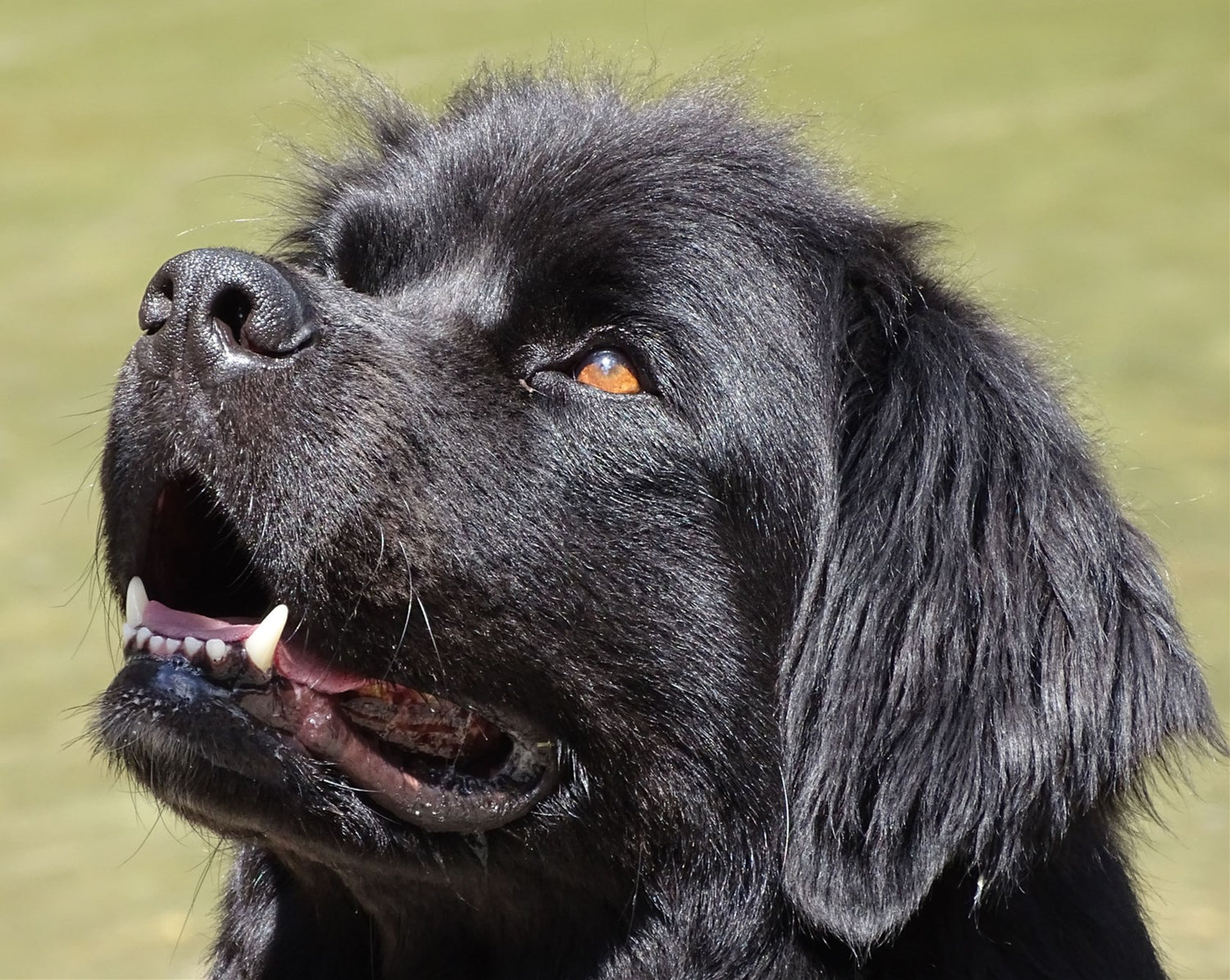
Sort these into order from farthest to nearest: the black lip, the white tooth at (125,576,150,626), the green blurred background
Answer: the green blurred background
the white tooth at (125,576,150,626)
the black lip

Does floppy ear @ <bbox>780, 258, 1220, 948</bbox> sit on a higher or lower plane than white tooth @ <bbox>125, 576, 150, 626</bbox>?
higher

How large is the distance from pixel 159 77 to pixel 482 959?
11468 millimetres

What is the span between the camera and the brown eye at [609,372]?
3.18 m

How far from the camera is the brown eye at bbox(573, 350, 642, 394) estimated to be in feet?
10.4

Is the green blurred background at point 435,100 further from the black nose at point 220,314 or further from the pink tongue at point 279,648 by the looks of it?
the pink tongue at point 279,648

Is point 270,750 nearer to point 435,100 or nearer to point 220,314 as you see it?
point 220,314

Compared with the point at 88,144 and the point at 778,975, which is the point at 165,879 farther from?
the point at 88,144

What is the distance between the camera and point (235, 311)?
9.80ft

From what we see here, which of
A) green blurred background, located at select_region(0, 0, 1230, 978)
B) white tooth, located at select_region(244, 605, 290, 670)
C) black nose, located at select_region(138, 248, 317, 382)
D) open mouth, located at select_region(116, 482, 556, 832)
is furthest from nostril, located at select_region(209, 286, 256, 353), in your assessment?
green blurred background, located at select_region(0, 0, 1230, 978)

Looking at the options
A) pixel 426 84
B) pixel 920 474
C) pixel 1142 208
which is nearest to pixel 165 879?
pixel 920 474

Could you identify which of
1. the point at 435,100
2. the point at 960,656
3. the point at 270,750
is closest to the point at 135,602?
the point at 270,750

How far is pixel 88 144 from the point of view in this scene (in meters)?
12.6

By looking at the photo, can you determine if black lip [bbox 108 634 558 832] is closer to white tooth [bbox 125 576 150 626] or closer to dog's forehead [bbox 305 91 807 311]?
white tooth [bbox 125 576 150 626]

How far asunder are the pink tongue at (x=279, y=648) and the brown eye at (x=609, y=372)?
0.68 m
